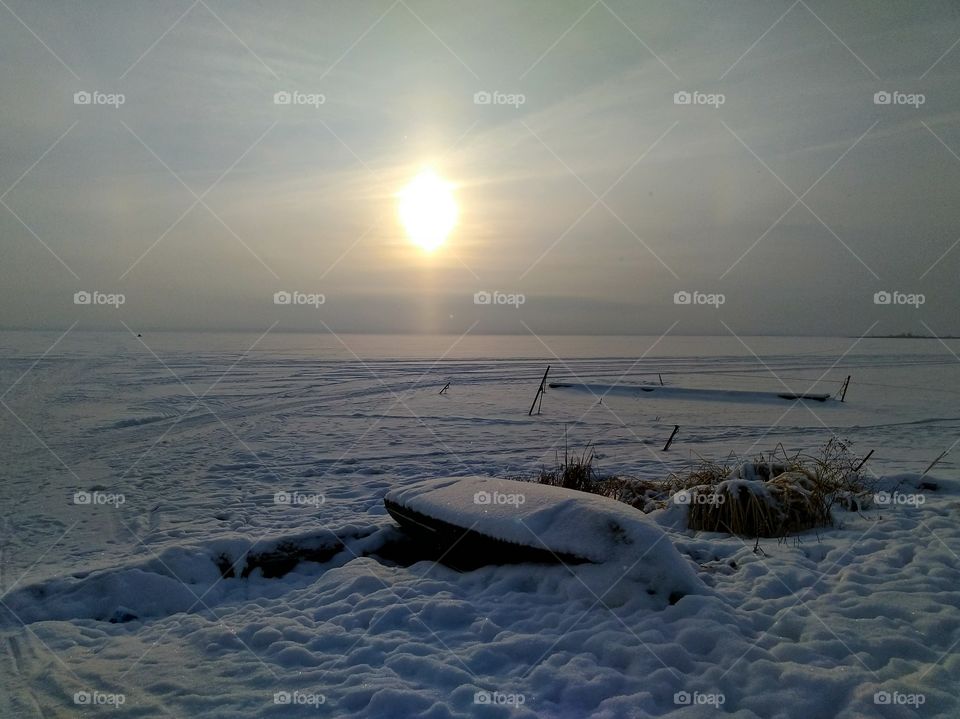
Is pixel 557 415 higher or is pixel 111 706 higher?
pixel 557 415

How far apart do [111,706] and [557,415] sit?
14.6 m

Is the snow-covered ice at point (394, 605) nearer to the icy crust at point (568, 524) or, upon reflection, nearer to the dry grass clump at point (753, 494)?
the icy crust at point (568, 524)

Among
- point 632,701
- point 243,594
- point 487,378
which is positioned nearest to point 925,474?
point 632,701

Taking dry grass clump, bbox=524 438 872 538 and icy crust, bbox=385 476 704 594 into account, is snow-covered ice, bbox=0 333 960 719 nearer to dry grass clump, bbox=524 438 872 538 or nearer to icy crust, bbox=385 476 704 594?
icy crust, bbox=385 476 704 594

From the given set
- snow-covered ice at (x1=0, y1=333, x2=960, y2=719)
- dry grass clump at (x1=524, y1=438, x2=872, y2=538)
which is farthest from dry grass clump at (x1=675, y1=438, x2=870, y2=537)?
snow-covered ice at (x1=0, y1=333, x2=960, y2=719)

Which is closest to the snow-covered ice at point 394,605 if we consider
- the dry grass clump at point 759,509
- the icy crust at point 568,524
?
the icy crust at point 568,524

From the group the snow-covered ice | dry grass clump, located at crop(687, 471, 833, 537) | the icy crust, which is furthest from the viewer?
dry grass clump, located at crop(687, 471, 833, 537)

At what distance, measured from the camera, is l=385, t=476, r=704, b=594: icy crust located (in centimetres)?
503

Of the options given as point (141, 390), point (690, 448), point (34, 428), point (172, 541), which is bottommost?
point (172, 541)

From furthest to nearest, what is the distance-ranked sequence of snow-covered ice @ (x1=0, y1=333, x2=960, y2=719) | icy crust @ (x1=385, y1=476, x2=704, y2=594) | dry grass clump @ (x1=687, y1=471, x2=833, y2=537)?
dry grass clump @ (x1=687, y1=471, x2=833, y2=537)
icy crust @ (x1=385, y1=476, x2=704, y2=594)
snow-covered ice @ (x1=0, y1=333, x2=960, y2=719)


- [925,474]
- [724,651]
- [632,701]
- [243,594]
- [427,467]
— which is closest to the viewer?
[632,701]

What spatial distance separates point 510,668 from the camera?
4.20 metres

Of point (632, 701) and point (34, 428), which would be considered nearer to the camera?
point (632, 701)

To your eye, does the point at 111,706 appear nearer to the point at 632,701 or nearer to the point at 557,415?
the point at 632,701
